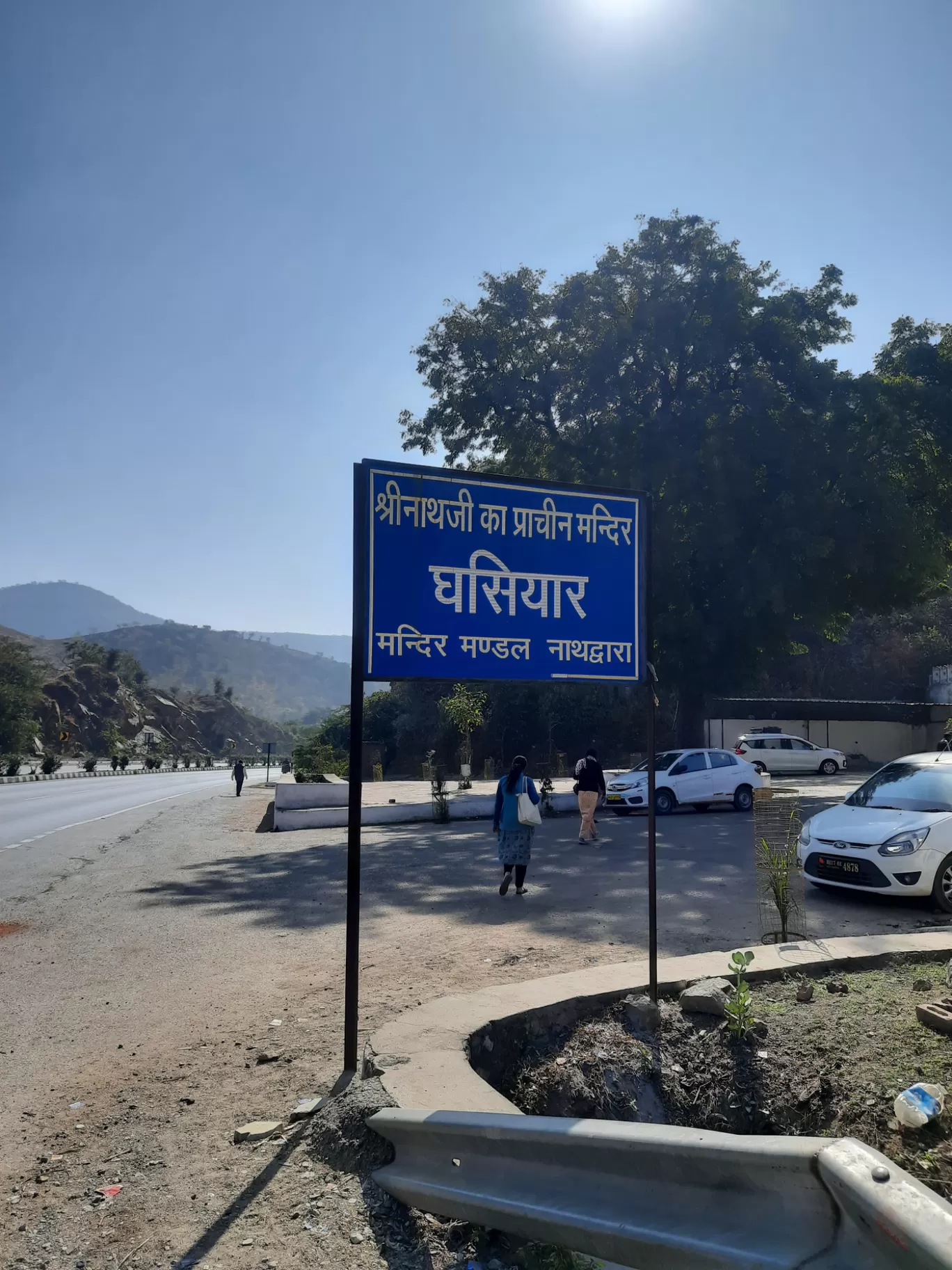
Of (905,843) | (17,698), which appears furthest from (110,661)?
(905,843)

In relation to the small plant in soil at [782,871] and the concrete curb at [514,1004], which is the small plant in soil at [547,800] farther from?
the concrete curb at [514,1004]

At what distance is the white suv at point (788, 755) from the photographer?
35406mm

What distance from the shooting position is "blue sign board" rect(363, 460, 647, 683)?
16.0 feet

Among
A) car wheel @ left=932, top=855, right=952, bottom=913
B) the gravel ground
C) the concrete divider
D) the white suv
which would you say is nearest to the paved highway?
the concrete divider

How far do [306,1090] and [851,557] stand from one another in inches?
871

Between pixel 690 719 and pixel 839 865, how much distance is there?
1933 centimetres

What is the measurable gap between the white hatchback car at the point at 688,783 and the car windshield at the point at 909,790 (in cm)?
1023

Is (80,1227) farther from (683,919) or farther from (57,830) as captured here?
(57,830)

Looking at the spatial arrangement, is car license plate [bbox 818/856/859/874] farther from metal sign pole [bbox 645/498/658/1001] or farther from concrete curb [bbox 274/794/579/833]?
concrete curb [bbox 274/794/579/833]

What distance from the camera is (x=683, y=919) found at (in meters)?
9.24

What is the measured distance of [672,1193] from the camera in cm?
258

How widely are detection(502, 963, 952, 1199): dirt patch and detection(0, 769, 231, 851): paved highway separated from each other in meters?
16.4

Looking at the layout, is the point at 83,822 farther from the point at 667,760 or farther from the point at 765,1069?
the point at 765,1069

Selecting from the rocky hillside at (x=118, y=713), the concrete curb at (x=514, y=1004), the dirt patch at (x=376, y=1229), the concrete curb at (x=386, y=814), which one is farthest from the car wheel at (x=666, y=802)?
the rocky hillside at (x=118, y=713)
